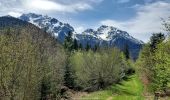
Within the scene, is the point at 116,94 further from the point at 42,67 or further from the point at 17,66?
the point at 17,66

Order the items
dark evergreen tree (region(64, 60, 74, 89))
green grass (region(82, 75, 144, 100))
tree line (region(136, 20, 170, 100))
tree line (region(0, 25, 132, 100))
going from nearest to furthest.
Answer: tree line (region(0, 25, 132, 100)), tree line (region(136, 20, 170, 100)), green grass (region(82, 75, 144, 100)), dark evergreen tree (region(64, 60, 74, 89))

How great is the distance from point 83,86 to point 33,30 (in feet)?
139

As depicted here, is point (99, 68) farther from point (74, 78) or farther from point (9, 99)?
point (9, 99)

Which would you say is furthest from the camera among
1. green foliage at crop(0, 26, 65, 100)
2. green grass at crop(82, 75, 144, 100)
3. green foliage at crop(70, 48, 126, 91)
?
green foliage at crop(70, 48, 126, 91)

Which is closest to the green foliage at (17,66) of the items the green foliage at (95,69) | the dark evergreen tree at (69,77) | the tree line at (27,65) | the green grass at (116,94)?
the tree line at (27,65)

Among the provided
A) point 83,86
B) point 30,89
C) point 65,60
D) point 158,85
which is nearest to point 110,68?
point 83,86

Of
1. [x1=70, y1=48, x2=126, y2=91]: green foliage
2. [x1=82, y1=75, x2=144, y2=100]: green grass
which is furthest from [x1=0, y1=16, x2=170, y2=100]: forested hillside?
[x1=82, y1=75, x2=144, y2=100]: green grass

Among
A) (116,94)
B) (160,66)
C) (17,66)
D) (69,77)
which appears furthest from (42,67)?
(69,77)

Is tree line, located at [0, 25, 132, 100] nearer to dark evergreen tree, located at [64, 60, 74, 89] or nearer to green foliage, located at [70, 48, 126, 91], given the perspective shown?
dark evergreen tree, located at [64, 60, 74, 89]

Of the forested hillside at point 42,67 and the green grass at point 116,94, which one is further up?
the forested hillside at point 42,67

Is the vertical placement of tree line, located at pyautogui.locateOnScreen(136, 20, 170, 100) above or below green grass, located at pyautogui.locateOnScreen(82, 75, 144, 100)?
above

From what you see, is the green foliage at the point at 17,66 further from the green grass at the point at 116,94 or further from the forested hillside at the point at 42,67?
the green grass at the point at 116,94

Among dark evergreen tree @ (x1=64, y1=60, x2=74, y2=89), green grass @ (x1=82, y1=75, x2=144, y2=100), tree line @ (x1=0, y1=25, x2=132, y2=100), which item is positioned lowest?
green grass @ (x1=82, y1=75, x2=144, y2=100)

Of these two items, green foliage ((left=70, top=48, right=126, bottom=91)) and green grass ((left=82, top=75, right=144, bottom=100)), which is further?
green foliage ((left=70, top=48, right=126, bottom=91))
